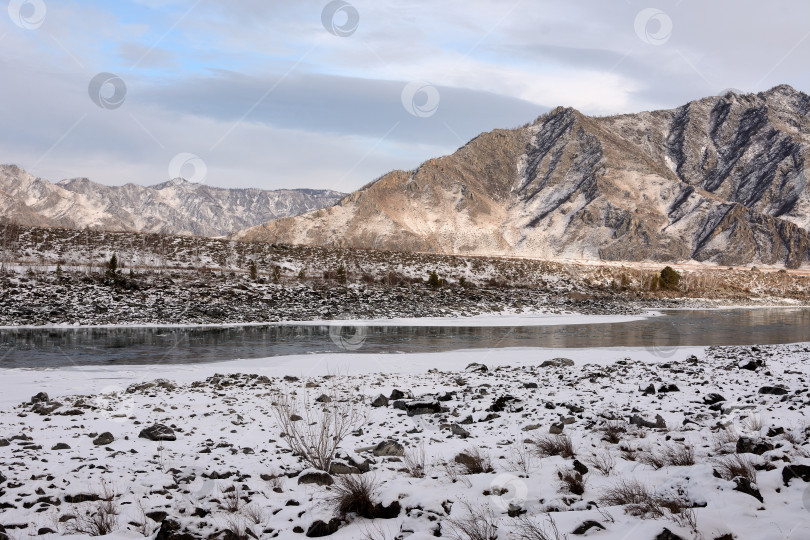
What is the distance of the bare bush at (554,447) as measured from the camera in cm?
768

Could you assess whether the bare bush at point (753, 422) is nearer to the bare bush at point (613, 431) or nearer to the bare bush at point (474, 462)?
the bare bush at point (613, 431)

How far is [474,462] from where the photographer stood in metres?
7.30

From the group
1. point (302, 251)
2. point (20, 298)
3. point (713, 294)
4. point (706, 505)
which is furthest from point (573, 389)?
point (713, 294)

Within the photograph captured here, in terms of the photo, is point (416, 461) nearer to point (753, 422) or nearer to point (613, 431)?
point (613, 431)

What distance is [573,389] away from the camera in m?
12.9
